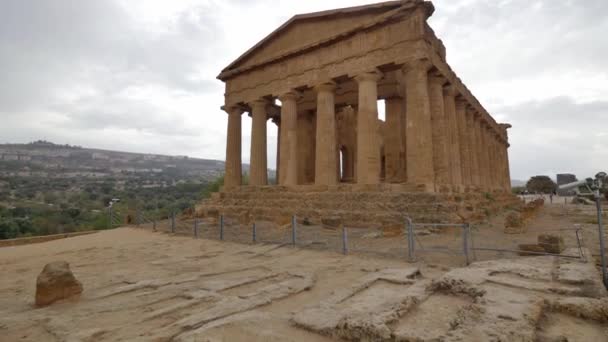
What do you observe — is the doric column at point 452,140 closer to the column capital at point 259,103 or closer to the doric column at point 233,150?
the column capital at point 259,103

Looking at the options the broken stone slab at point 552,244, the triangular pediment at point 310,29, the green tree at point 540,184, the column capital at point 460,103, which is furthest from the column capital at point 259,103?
the green tree at point 540,184

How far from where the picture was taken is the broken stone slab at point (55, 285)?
4.95m

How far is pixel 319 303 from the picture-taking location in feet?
14.5

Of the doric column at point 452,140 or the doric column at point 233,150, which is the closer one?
the doric column at point 452,140

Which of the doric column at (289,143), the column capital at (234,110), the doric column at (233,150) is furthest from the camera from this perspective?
the column capital at (234,110)

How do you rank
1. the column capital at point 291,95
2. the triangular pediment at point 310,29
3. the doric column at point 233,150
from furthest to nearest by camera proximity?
the doric column at point 233,150, the column capital at point 291,95, the triangular pediment at point 310,29

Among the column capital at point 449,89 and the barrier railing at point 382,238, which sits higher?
the column capital at point 449,89

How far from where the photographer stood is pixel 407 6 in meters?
14.4

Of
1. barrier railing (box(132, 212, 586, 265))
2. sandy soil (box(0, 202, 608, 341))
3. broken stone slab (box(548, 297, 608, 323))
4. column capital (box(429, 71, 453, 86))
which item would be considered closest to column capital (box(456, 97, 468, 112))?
column capital (box(429, 71, 453, 86))

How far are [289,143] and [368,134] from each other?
4994 mm

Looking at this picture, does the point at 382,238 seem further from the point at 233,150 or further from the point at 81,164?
the point at 81,164

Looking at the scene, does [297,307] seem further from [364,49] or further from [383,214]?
[364,49]

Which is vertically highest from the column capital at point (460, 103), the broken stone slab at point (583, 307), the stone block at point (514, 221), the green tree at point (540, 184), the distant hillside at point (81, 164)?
the distant hillside at point (81, 164)

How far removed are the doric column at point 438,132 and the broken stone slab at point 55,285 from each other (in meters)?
14.0
